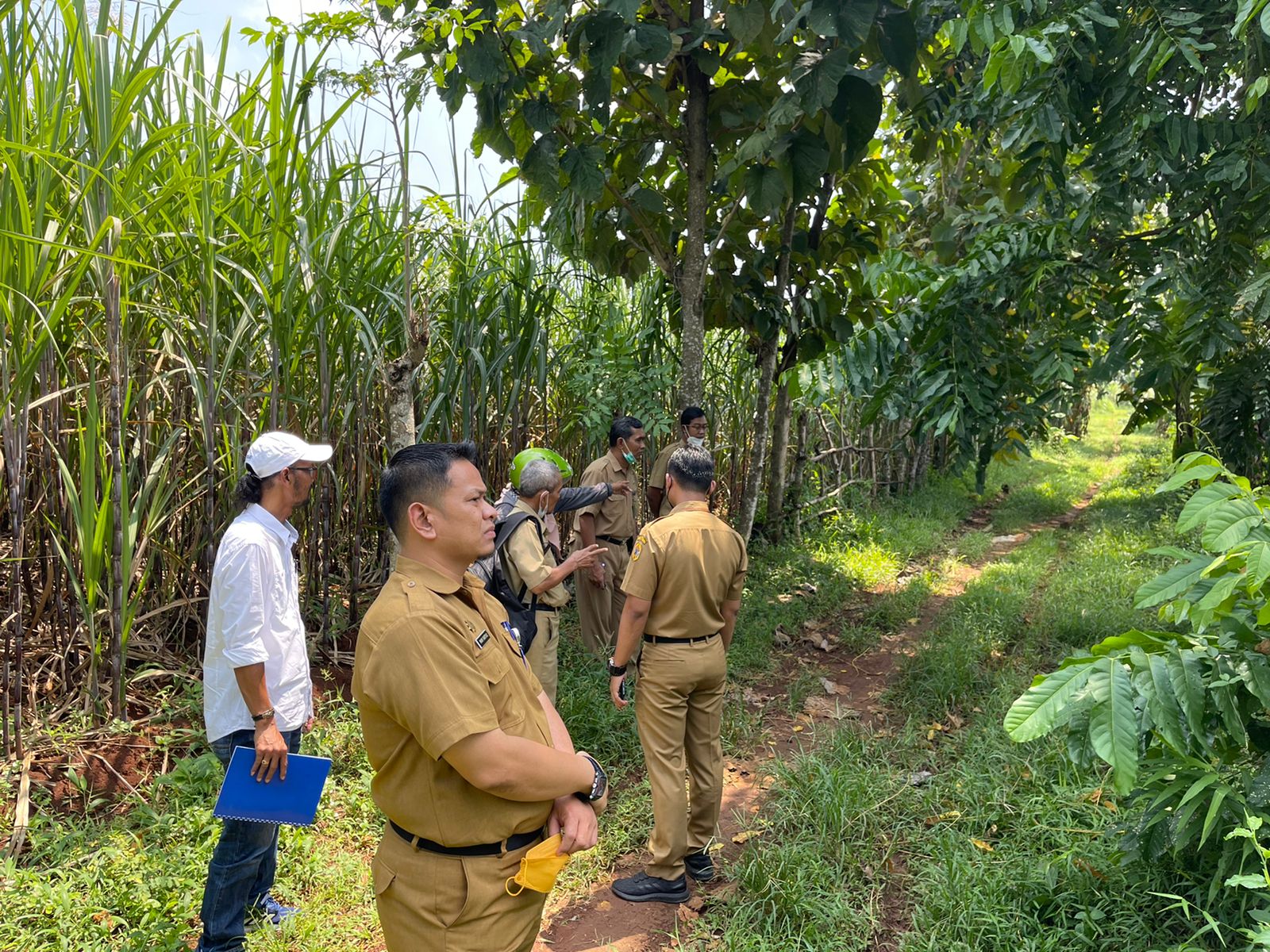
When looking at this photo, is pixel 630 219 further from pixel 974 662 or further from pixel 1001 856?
pixel 1001 856

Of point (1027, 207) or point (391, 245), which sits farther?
point (1027, 207)

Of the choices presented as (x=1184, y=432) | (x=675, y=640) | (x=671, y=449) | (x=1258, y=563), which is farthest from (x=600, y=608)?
(x=1184, y=432)

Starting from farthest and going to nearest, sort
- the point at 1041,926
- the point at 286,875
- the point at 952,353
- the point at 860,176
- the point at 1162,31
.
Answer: the point at 860,176 → the point at 952,353 → the point at 1162,31 → the point at 286,875 → the point at 1041,926

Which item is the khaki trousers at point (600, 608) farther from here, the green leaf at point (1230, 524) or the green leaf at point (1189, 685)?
the green leaf at point (1230, 524)

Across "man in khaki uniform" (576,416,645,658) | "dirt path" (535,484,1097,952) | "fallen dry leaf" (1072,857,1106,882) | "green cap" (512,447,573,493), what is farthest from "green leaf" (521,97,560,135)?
"fallen dry leaf" (1072,857,1106,882)

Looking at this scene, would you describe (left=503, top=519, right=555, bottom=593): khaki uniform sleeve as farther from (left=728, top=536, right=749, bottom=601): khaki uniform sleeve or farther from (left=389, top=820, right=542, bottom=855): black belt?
(left=389, top=820, right=542, bottom=855): black belt

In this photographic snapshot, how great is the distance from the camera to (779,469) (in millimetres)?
8172

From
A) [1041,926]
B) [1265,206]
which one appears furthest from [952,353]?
[1041,926]

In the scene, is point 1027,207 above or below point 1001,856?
above

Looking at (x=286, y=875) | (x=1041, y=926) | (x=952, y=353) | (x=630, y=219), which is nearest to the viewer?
(x=1041, y=926)

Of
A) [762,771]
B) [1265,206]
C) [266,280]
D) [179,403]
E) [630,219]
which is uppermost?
[630,219]

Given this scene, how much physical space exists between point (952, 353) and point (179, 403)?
12.6ft

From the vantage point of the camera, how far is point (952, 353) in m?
4.73

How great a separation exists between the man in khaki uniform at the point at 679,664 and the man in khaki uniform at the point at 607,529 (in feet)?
5.96
